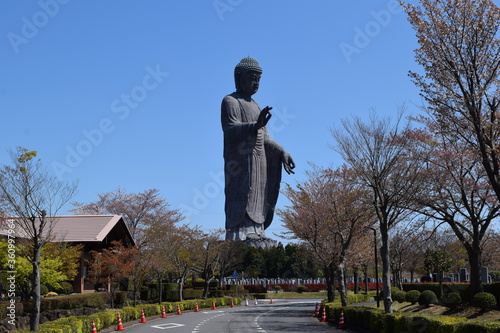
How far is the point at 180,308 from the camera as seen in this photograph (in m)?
35.6

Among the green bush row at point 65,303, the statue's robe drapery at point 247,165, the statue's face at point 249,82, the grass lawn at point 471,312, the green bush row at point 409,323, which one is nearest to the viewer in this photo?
the green bush row at point 409,323

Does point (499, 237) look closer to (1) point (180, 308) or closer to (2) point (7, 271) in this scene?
(1) point (180, 308)

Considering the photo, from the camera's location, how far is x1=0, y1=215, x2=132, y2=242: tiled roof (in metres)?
33.2

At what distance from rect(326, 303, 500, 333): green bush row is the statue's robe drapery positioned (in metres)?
49.6

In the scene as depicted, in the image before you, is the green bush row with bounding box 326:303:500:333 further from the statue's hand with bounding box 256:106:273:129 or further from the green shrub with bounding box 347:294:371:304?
the statue's hand with bounding box 256:106:273:129

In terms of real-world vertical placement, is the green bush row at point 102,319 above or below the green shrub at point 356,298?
above

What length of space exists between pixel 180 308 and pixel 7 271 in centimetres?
1265

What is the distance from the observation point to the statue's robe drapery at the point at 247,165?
2921 inches

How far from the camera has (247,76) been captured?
78.3m

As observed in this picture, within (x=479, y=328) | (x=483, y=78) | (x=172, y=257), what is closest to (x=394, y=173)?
(x=483, y=78)

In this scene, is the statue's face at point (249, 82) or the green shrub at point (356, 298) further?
the statue's face at point (249, 82)

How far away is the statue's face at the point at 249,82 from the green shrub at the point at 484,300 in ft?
188

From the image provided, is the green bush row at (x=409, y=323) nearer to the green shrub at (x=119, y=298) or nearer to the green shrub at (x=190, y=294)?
the green shrub at (x=119, y=298)

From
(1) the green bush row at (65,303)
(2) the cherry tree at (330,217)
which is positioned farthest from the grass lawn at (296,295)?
(1) the green bush row at (65,303)
